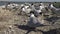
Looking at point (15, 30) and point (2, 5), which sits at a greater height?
point (2, 5)

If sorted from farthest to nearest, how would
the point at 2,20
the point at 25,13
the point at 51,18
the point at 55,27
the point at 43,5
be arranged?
the point at 43,5 < the point at 25,13 < the point at 51,18 < the point at 2,20 < the point at 55,27

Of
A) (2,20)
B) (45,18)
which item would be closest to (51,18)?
(45,18)

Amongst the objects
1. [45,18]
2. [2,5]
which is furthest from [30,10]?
[2,5]

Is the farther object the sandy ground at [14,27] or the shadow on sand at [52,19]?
the shadow on sand at [52,19]

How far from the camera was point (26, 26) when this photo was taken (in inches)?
193

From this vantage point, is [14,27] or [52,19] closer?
[14,27]

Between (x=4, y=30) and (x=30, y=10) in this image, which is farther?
(x=30, y=10)

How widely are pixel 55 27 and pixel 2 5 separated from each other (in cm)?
290

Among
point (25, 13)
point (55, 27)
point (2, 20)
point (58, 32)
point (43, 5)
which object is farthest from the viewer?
point (43, 5)

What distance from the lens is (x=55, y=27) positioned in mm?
4789

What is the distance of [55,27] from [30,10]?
5.61ft

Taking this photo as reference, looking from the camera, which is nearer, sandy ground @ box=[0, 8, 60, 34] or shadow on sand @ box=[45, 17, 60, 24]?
sandy ground @ box=[0, 8, 60, 34]

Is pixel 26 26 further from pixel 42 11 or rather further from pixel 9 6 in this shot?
pixel 9 6

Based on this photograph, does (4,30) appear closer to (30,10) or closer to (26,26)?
(26,26)
